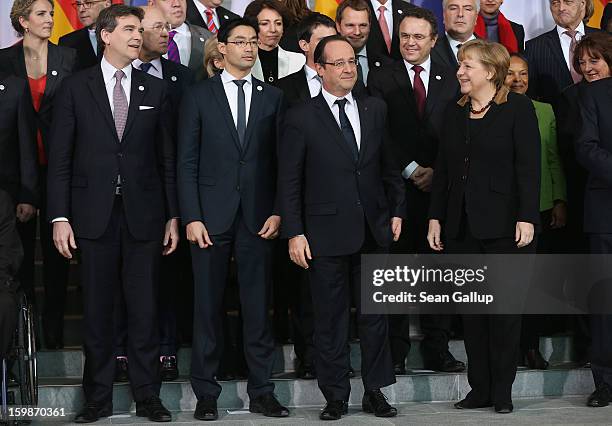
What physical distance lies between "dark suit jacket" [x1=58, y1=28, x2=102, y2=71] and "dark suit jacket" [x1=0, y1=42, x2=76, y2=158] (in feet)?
0.78

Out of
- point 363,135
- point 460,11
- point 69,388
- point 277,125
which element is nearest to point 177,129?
point 277,125

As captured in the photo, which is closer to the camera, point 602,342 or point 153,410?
point 153,410

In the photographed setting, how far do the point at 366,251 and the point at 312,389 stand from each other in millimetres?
816

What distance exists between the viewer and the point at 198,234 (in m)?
5.92

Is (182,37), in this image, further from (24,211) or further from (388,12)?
(24,211)

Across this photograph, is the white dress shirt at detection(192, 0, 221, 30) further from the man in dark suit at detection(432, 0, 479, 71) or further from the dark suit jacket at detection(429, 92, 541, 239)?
the dark suit jacket at detection(429, 92, 541, 239)

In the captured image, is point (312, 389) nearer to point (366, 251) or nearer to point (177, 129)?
point (366, 251)

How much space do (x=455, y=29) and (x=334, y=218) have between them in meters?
1.84

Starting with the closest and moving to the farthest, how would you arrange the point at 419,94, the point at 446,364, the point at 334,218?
the point at 334,218
the point at 446,364
the point at 419,94

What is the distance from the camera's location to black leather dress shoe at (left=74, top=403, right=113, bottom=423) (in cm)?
582

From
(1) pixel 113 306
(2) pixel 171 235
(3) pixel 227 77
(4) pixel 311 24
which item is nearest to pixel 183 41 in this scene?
(4) pixel 311 24

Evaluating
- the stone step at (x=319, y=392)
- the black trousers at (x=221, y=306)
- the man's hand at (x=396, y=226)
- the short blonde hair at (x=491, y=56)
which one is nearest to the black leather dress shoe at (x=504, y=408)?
the stone step at (x=319, y=392)

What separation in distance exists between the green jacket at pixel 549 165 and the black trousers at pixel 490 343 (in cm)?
85

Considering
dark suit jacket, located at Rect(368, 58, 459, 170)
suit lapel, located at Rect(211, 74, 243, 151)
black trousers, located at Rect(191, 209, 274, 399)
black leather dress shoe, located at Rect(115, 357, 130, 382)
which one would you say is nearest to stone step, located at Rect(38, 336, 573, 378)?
black leather dress shoe, located at Rect(115, 357, 130, 382)
